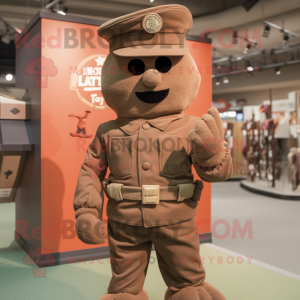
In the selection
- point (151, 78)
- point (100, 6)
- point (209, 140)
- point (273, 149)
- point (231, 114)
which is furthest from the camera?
point (231, 114)

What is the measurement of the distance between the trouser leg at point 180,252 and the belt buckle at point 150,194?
0.14 meters

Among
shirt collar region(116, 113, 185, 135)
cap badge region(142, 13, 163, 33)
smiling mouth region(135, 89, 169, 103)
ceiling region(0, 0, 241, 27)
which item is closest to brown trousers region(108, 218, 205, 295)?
shirt collar region(116, 113, 185, 135)

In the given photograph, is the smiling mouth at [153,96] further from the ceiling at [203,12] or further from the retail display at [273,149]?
the ceiling at [203,12]

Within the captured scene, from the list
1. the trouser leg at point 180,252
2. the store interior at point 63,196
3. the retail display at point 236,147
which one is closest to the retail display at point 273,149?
the retail display at point 236,147

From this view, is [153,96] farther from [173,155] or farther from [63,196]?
[63,196]

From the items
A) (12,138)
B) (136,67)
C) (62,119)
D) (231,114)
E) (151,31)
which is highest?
(231,114)

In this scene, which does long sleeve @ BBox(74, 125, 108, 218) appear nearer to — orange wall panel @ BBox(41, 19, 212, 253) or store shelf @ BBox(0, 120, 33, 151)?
orange wall panel @ BBox(41, 19, 212, 253)

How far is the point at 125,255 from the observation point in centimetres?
179

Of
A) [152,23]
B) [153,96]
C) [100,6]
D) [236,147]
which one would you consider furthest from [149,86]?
[236,147]

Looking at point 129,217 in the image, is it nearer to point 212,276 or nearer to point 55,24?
point 212,276

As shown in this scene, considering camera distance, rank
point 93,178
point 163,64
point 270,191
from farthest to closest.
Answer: point 270,191
point 93,178
point 163,64

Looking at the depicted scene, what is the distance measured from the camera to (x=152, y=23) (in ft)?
5.82

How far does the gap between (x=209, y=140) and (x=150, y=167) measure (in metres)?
0.34

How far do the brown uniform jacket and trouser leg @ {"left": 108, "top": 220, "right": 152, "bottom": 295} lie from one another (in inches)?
2.5
